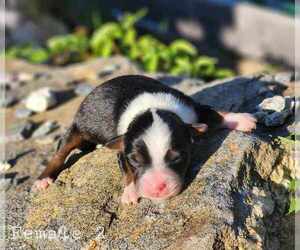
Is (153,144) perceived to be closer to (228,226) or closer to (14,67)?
(228,226)

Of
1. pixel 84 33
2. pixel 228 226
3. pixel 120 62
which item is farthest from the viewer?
pixel 84 33

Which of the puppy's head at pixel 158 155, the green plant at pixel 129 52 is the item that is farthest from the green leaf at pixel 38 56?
the puppy's head at pixel 158 155

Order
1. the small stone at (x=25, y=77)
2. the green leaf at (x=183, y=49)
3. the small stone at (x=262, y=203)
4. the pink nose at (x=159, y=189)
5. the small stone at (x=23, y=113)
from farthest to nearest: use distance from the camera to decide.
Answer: the green leaf at (x=183, y=49), the small stone at (x=25, y=77), the small stone at (x=23, y=113), the small stone at (x=262, y=203), the pink nose at (x=159, y=189)

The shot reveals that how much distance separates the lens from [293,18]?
1230 centimetres

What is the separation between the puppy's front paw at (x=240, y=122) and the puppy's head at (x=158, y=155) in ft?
2.02

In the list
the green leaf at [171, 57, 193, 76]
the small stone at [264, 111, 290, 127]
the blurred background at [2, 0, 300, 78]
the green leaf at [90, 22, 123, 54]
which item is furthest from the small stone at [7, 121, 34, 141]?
the blurred background at [2, 0, 300, 78]

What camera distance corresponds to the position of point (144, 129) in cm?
475

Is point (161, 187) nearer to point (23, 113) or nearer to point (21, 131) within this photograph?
point (21, 131)

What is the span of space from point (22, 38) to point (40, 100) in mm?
4828

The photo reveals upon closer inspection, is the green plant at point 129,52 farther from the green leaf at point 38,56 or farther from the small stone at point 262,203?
the small stone at point 262,203

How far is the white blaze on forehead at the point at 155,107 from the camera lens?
207 inches

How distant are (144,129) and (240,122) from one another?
3.16 ft

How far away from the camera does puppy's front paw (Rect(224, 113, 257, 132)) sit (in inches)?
209

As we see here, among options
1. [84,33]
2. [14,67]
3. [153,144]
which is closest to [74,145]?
[153,144]
